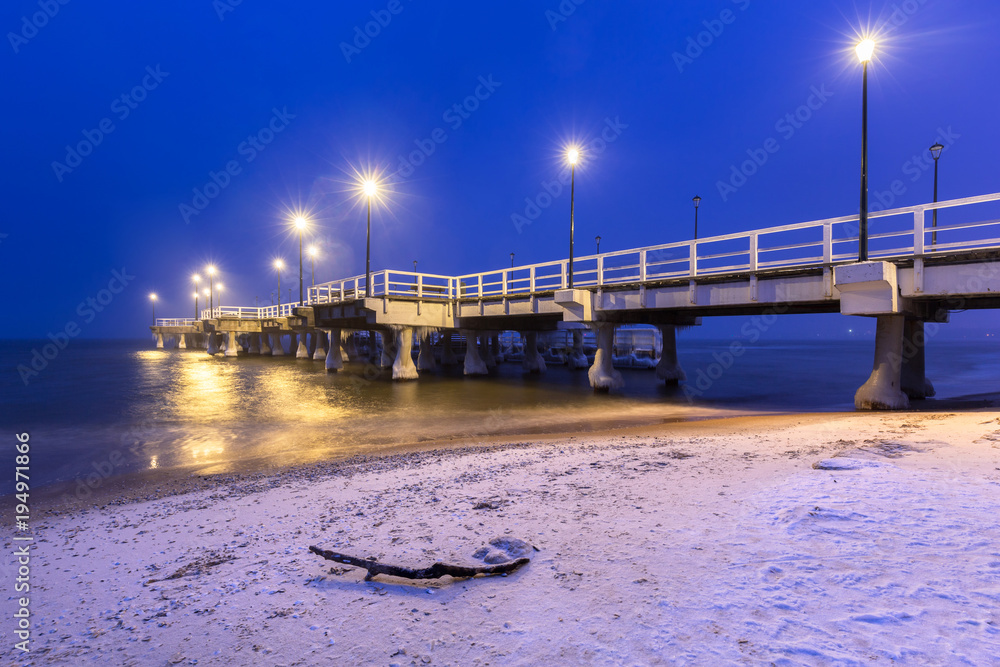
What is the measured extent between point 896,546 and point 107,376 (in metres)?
47.6

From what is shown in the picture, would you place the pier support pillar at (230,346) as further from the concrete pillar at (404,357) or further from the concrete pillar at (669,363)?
the concrete pillar at (669,363)

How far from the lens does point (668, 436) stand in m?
10.3

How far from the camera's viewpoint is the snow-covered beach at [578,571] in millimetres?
2865

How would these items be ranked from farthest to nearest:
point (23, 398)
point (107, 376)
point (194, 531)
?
point (107, 376), point (23, 398), point (194, 531)

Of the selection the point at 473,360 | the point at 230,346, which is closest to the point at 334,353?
the point at 473,360

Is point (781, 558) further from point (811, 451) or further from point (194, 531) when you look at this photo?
point (194, 531)

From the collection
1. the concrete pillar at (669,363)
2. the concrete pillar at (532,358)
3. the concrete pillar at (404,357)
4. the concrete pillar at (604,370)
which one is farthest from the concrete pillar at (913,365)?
the concrete pillar at (404,357)

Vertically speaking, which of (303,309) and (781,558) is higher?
(303,309)

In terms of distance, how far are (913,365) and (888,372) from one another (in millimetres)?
6428

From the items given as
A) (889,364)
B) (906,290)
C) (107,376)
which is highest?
(906,290)

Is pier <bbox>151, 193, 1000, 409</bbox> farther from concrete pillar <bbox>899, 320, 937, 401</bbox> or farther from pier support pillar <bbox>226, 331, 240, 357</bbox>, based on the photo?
pier support pillar <bbox>226, 331, 240, 357</bbox>

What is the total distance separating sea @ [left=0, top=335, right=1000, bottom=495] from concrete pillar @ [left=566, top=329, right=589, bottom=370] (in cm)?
801

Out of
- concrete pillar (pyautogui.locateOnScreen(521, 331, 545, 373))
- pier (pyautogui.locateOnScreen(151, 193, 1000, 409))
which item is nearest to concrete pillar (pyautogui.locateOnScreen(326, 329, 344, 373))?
pier (pyautogui.locateOnScreen(151, 193, 1000, 409))

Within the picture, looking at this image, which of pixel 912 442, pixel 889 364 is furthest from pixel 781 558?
pixel 889 364
